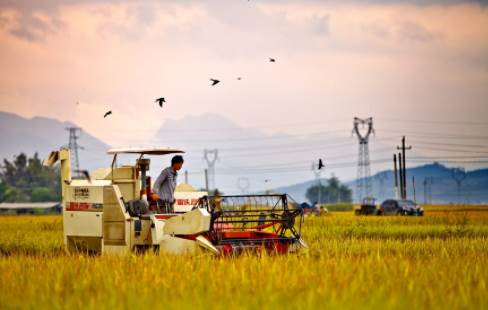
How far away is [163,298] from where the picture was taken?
33.7ft

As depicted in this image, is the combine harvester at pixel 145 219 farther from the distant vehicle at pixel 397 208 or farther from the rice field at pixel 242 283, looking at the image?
the distant vehicle at pixel 397 208

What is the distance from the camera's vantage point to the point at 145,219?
56.6 ft

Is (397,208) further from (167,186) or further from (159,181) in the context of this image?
(159,181)

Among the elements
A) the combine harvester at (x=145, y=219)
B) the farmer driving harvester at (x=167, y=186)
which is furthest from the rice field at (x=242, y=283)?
the farmer driving harvester at (x=167, y=186)

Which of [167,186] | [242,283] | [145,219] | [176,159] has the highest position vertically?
[176,159]

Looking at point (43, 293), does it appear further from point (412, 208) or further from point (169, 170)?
point (412, 208)

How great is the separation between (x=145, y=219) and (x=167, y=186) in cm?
98

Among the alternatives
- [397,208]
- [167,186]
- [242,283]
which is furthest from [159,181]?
[397,208]

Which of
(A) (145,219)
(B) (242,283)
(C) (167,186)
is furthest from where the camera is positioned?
(C) (167,186)

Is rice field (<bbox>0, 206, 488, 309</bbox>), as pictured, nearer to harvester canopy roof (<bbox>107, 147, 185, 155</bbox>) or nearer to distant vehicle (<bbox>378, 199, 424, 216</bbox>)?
harvester canopy roof (<bbox>107, 147, 185, 155</bbox>)

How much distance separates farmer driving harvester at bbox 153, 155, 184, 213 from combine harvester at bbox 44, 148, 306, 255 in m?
0.15

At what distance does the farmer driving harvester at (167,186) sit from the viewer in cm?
1777

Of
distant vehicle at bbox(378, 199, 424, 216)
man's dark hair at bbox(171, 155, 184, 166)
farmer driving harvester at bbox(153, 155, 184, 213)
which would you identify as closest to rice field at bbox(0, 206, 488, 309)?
farmer driving harvester at bbox(153, 155, 184, 213)

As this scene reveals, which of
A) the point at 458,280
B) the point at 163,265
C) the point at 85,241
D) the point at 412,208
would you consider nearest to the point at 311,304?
the point at 458,280
